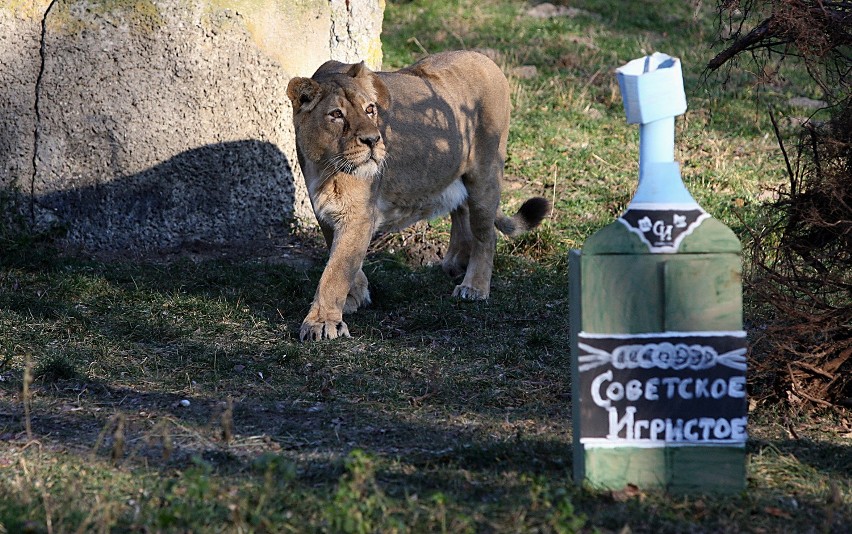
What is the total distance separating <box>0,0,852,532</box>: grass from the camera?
335cm

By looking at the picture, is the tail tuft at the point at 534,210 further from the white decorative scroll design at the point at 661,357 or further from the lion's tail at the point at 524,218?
the white decorative scroll design at the point at 661,357

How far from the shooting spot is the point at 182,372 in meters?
5.58

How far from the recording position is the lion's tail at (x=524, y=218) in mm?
7688

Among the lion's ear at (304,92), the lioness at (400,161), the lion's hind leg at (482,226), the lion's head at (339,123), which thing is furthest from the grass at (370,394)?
the lion's ear at (304,92)

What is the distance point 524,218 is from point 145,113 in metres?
2.86

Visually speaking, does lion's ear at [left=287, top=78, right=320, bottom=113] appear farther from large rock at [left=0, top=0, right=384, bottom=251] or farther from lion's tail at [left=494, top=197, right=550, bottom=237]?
lion's tail at [left=494, top=197, right=550, bottom=237]

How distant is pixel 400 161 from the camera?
6855 mm

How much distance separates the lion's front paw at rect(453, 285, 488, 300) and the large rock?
1.84m

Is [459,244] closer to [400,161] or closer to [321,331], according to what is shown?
[400,161]

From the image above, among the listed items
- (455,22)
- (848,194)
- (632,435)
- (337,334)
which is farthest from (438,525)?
(455,22)

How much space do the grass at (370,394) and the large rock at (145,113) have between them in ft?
1.36

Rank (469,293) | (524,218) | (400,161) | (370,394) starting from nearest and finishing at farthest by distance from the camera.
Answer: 1. (370,394)
2. (400,161)
3. (469,293)
4. (524,218)

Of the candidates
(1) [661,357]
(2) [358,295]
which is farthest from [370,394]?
(1) [661,357]

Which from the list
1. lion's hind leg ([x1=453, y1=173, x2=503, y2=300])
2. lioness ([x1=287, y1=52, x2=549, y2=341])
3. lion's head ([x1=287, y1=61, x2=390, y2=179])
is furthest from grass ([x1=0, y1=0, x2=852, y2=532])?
lion's head ([x1=287, y1=61, x2=390, y2=179])
